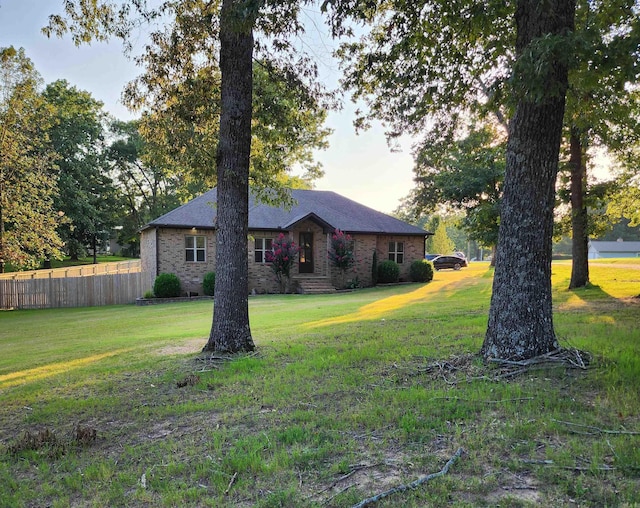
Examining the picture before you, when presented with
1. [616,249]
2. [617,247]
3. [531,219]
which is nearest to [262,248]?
[531,219]

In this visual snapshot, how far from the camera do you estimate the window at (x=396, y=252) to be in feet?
82.9

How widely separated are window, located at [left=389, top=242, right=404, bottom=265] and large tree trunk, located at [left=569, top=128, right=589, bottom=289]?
11.1m

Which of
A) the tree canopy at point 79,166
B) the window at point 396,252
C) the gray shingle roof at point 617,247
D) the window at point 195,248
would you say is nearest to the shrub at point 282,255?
the window at point 195,248

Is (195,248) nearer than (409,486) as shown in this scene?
No

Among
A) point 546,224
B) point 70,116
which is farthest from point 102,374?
point 70,116

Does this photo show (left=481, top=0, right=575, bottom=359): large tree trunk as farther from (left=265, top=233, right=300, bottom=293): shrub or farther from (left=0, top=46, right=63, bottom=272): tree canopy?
(left=0, top=46, right=63, bottom=272): tree canopy

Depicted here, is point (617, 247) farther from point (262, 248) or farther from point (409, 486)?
point (409, 486)

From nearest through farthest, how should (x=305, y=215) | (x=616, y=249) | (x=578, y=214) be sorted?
(x=578, y=214) → (x=305, y=215) → (x=616, y=249)

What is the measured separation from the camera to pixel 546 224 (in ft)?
15.8

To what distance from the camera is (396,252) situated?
25.4 m

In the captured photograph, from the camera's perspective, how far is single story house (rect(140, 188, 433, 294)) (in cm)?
2059

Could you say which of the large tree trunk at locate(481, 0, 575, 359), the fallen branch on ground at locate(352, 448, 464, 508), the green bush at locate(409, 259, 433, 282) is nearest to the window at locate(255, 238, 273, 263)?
the green bush at locate(409, 259, 433, 282)

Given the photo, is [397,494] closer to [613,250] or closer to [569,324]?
[569,324]

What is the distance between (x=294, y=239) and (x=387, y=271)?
227 inches
